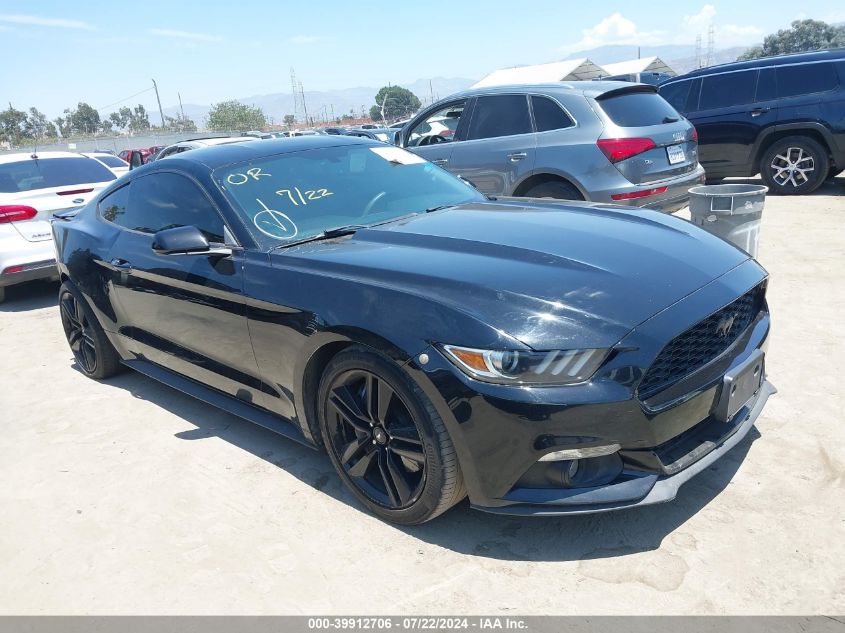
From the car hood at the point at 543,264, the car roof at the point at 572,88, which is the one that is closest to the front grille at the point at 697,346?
the car hood at the point at 543,264

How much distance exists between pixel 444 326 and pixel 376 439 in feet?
2.13

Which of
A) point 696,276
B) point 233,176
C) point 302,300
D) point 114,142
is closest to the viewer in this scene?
point 696,276

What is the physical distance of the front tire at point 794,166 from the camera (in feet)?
30.3

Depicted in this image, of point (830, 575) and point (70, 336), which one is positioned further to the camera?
point (70, 336)

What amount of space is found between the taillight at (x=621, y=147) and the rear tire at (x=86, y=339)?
4.38 metres

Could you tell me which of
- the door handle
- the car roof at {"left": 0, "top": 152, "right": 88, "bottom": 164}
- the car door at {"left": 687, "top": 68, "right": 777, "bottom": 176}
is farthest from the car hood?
the car door at {"left": 687, "top": 68, "right": 777, "bottom": 176}

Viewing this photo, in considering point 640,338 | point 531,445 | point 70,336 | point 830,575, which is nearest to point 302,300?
point 531,445

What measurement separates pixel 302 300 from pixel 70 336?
3152 mm

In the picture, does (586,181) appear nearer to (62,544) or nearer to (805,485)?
(805,485)

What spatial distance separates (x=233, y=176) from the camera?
3.60 m

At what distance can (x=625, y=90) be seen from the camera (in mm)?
6523

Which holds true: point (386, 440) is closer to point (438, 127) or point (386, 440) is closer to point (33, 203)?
point (438, 127)

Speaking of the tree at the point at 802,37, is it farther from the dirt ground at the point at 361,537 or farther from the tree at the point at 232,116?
the dirt ground at the point at 361,537

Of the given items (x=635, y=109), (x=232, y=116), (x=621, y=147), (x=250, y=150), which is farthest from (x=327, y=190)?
(x=232, y=116)
